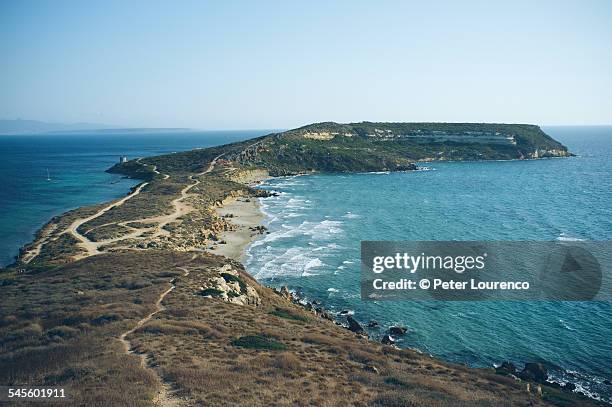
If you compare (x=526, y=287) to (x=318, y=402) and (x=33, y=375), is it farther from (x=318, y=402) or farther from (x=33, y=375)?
(x=33, y=375)

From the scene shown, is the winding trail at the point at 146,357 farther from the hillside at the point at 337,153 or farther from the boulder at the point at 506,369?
the hillside at the point at 337,153

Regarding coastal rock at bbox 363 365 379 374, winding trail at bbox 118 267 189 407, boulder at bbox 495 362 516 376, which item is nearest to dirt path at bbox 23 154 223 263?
winding trail at bbox 118 267 189 407

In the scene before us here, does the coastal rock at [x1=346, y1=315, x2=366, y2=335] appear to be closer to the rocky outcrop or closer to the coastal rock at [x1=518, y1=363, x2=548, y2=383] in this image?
the rocky outcrop

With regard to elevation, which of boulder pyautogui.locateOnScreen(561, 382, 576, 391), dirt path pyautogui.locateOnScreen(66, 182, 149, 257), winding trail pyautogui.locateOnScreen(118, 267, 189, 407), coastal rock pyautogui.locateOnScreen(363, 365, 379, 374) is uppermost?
winding trail pyautogui.locateOnScreen(118, 267, 189, 407)

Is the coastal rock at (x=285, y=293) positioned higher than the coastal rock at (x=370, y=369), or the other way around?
the coastal rock at (x=370, y=369)

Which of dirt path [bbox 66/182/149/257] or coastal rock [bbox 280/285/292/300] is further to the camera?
dirt path [bbox 66/182/149/257]

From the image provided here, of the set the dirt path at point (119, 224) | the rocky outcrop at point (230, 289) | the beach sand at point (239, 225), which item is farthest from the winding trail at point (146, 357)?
the dirt path at point (119, 224)

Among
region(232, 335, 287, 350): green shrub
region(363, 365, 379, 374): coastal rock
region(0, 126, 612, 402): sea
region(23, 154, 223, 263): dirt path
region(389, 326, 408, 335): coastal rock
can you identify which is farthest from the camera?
region(23, 154, 223, 263): dirt path
